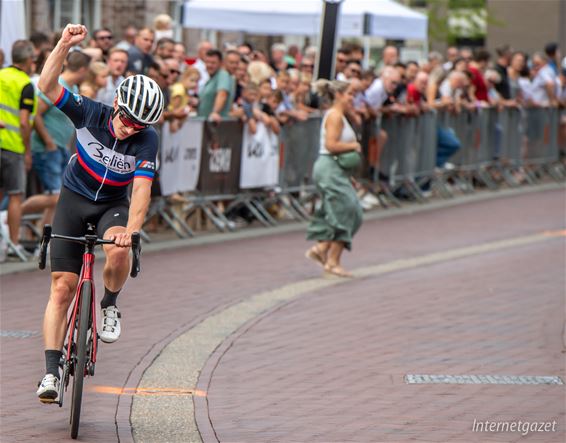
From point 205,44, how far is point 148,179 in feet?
41.5

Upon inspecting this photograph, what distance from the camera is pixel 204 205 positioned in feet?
54.5

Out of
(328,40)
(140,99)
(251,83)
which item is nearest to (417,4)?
(328,40)

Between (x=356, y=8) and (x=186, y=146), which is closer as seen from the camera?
(x=186, y=146)

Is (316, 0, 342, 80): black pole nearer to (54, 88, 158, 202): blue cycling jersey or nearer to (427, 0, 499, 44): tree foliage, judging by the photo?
(54, 88, 158, 202): blue cycling jersey

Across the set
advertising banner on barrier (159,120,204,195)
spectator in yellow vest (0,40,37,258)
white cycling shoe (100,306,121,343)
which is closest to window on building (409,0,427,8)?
advertising banner on barrier (159,120,204,195)

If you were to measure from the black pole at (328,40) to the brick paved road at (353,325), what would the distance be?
198 cm

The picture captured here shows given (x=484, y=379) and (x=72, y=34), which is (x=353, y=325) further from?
(x=72, y=34)

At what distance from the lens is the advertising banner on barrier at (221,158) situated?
1634cm

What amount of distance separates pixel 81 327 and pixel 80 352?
131 millimetres

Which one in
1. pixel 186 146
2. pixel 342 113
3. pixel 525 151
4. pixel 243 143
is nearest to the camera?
pixel 342 113

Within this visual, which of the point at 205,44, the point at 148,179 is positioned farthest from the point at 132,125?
the point at 205,44

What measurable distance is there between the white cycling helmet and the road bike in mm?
621

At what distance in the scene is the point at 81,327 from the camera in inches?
279

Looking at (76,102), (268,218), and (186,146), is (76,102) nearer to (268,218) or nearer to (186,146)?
(186,146)
